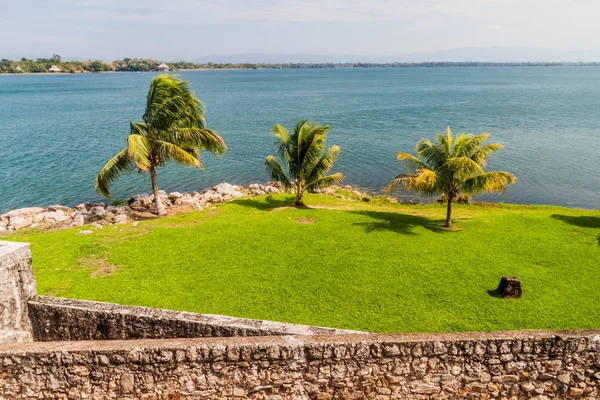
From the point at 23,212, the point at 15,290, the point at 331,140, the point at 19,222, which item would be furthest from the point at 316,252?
the point at 331,140

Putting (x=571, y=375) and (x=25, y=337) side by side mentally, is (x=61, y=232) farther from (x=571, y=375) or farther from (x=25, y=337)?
(x=571, y=375)

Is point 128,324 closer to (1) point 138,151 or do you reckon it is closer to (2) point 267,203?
(1) point 138,151

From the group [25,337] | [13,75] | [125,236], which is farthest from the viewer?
[13,75]

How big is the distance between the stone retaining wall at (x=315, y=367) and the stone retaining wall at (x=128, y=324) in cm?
131

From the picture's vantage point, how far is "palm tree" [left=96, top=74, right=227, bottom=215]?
15902 mm

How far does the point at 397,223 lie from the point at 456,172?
288 cm

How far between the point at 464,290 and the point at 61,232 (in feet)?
42.8

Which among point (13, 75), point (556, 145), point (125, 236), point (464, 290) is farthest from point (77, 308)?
point (13, 75)

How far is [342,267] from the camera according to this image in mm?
12211

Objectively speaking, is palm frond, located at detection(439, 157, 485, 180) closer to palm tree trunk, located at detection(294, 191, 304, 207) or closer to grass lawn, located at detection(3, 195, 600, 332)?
grass lawn, located at detection(3, 195, 600, 332)

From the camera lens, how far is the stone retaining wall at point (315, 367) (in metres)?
4.82

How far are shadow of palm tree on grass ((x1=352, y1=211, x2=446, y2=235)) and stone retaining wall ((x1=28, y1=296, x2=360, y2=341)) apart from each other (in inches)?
365

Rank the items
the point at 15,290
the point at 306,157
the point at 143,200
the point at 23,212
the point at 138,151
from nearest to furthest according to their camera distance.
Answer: the point at 15,290, the point at 138,151, the point at 306,157, the point at 23,212, the point at 143,200

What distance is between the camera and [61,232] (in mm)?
14555
